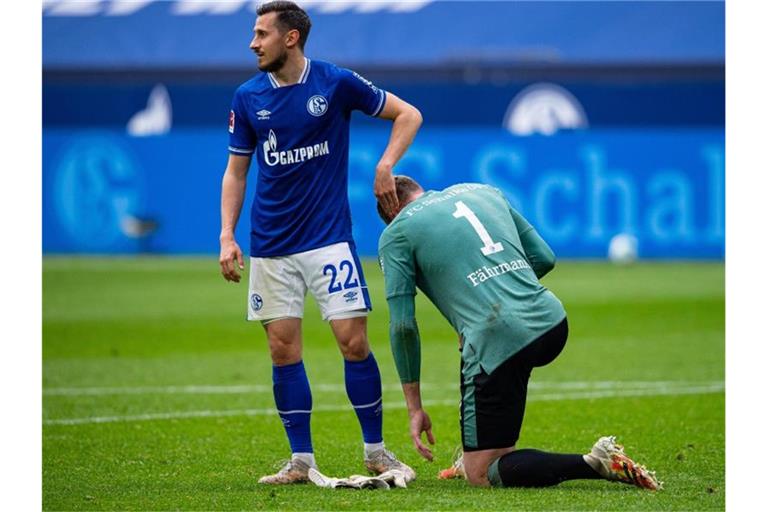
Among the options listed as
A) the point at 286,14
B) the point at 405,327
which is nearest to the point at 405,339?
the point at 405,327

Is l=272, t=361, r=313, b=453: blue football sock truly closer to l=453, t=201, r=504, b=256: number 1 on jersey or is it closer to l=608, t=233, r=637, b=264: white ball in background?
l=453, t=201, r=504, b=256: number 1 on jersey

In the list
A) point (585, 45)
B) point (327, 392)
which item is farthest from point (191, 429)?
point (585, 45)

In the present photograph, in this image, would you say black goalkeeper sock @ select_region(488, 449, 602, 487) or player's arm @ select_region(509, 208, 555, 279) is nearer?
black goalkeeper sock @ select_region(488, 449, 602, 487)

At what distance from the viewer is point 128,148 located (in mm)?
27734

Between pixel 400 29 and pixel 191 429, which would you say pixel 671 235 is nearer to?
pixel 400 29

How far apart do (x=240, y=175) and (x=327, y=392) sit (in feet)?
12.8

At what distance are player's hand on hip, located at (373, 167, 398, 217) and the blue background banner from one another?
18957mm

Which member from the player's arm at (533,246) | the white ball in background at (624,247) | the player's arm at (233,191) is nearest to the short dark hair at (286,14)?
the player's arm at (233,191)

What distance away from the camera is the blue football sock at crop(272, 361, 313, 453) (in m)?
6.89

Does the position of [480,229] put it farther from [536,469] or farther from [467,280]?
[536,469]

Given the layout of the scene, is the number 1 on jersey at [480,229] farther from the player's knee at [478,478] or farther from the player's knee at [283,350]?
the player's knee at [283,350]

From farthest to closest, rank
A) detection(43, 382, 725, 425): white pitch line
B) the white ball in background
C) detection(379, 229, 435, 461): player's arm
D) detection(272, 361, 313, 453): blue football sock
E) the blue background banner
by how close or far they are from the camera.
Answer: the white ball in background
the blue background banner
detection(43, 382, 725, 425): white pitch line
detection(272, 361, 313, 453): blue football sock
detection(379, 229, 435, 461): player's arm

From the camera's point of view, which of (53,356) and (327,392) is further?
(53,356)

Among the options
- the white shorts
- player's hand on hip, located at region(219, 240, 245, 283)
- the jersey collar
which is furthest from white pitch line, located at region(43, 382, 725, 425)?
the jersey collar
